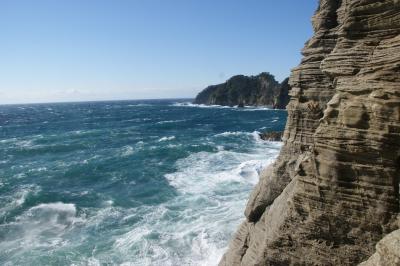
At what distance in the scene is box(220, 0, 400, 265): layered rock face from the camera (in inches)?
340

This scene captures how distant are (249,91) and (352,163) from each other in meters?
150

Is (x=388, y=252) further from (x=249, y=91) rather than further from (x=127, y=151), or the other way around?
(x=249, y=91)

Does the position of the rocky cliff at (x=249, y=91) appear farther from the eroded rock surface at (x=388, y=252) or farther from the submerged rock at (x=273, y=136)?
the eroded rock surface at (x=388, y=252)

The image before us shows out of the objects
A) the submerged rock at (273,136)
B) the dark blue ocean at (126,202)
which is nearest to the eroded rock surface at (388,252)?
the dark blue ocean at (126,202)

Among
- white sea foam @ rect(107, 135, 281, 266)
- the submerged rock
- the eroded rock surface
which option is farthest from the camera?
the submerged rock

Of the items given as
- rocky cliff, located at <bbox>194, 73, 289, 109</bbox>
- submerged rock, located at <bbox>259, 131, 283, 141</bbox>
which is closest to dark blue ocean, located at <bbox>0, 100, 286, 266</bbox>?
submerged rock, located at <bbox>259, 131, 283, 141</bbox>

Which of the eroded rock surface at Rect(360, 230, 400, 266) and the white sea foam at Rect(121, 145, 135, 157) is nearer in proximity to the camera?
the eroded rock surface at Rect(360, 230, 400, 266)

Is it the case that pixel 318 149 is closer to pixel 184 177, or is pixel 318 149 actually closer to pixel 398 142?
pixel 398 142

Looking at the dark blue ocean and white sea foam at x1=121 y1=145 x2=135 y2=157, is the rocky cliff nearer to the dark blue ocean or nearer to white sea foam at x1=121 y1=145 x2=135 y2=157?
white sea foam at x1=121 y1=145 x2=135 y2=157

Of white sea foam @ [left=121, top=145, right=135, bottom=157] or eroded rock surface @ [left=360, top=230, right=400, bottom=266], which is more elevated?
eroded rock surface @ [left=360, top=230, right=400, bottom=266]

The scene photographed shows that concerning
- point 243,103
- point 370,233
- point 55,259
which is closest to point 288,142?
point 370,233

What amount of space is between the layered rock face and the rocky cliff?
12443 cm

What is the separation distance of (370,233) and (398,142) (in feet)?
6.90

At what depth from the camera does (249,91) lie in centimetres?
15762
